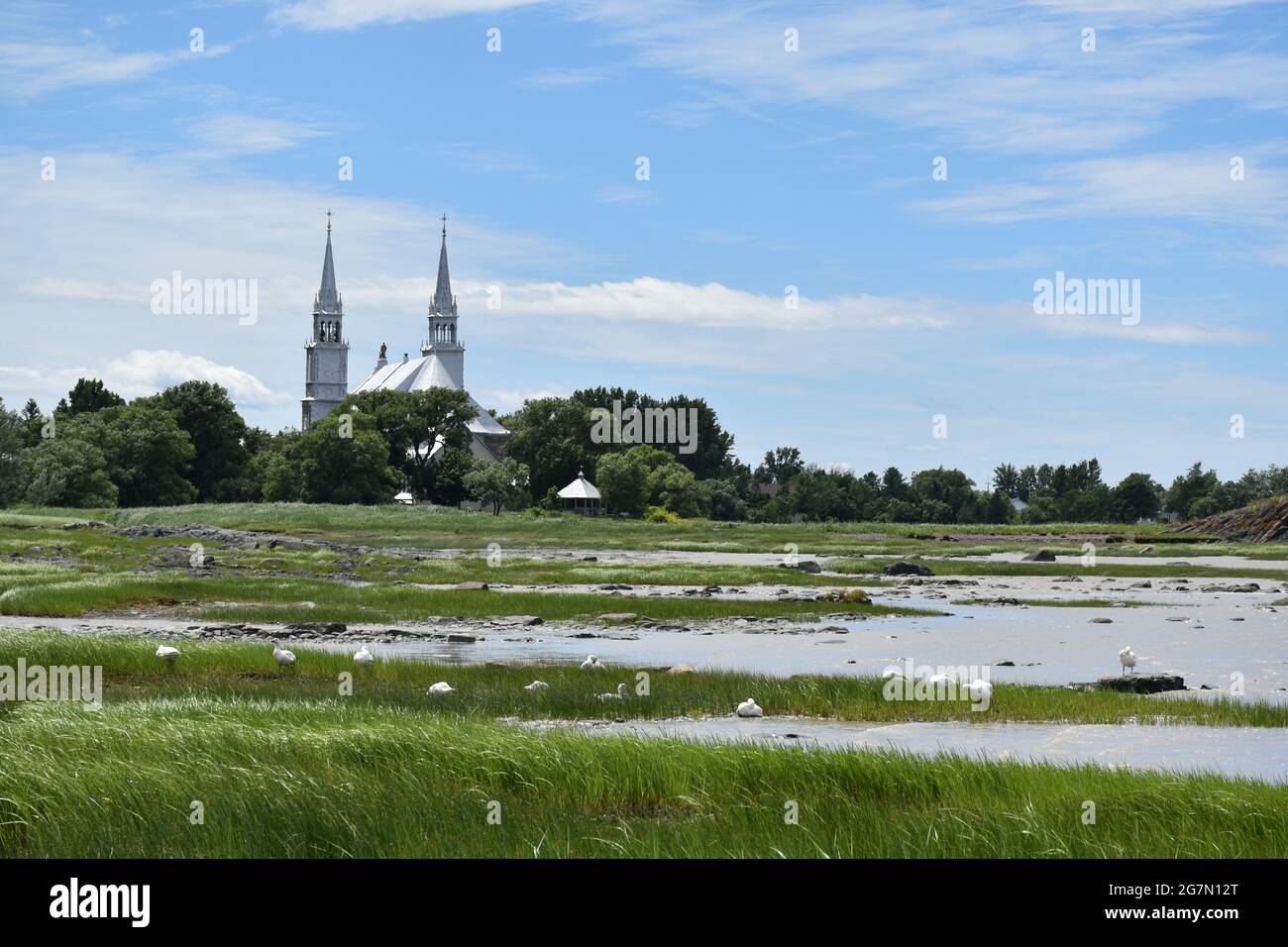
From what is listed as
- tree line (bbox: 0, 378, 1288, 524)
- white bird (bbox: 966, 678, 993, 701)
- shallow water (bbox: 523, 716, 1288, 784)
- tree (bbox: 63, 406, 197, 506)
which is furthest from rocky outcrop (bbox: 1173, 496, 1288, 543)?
shallow water (bbox: 523, 716, 1288, 784)

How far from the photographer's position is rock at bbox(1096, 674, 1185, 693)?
79.0 ft

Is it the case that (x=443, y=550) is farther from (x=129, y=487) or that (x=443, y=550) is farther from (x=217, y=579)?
(x=129, y=487)

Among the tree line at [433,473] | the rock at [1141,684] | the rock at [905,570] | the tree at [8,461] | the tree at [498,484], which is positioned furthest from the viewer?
the tree at [498,484]

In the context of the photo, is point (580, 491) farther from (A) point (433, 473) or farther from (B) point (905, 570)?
(B) point (905, 570)

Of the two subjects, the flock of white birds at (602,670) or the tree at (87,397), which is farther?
the tree at (87,397)

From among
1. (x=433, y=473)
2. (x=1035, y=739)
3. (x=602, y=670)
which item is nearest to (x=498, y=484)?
(x=433, y=473)

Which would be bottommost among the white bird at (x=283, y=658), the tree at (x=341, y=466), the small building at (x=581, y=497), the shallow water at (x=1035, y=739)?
the shallow water at (x=1035, y=739)

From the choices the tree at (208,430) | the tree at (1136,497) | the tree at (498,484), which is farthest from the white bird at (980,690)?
the tree at (1136,497)

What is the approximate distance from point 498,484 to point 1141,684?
121m

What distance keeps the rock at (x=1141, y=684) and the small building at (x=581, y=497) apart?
122 metres

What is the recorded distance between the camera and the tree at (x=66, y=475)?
119250 mm

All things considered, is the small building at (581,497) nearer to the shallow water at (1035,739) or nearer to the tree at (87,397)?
the tree at (87,397)

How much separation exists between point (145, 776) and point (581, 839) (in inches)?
176

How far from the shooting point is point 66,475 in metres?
121
